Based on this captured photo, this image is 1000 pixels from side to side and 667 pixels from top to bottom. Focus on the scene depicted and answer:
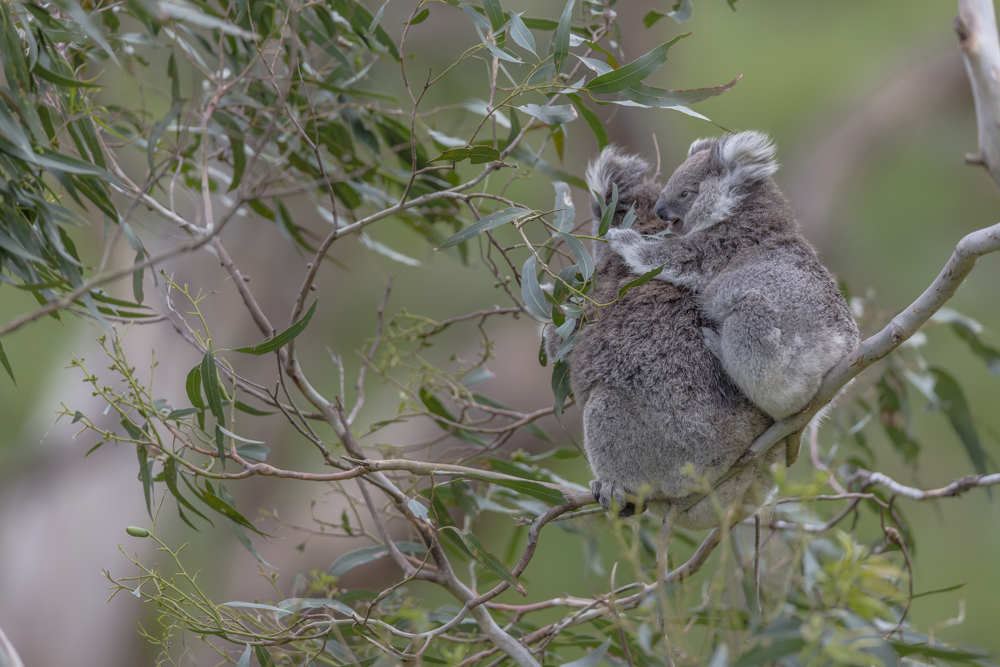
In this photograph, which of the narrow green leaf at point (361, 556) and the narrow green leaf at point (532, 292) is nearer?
the narrow green leaf at point (532, 292)

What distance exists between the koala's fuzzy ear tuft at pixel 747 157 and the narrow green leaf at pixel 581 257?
55 cm

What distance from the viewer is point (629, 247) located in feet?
5.51

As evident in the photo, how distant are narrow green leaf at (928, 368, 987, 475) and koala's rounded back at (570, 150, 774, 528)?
3.52 feet

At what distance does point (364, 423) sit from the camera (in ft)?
16.3

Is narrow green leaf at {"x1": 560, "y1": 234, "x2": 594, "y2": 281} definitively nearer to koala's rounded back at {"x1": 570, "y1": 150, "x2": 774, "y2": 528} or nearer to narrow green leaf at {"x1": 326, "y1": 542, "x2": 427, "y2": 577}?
koala's rounded back at {"x1": 570, "y1": 150, "x2": 774, "y2": 528}

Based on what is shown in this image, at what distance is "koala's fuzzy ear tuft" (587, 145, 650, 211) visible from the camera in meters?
1.92

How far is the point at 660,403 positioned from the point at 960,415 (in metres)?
1.34

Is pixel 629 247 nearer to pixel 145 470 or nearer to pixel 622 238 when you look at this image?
pixel 622 238

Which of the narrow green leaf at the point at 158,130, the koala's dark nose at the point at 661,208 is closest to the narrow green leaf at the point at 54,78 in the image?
the narrow green leaf at the point at 158,130

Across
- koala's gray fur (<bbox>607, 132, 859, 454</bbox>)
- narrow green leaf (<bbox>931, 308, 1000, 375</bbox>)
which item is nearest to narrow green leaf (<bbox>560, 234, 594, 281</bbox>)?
koala's gray fur (<bbox>607, 132, 859, 454</bbox>)

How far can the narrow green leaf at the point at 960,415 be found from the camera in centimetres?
226

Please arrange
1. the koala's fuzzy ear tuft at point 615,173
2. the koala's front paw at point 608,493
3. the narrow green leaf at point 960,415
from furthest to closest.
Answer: the narrow green leaf at point 960,415
the koala's fuzzy ear tuft at point 615,173
the koala's front paw at point 608,493

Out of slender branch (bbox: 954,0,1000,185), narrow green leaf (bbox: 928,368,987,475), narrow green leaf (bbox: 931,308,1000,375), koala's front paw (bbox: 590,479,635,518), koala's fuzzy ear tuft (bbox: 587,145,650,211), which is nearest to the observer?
koala's front paw (bbox: 590,479,635,518)

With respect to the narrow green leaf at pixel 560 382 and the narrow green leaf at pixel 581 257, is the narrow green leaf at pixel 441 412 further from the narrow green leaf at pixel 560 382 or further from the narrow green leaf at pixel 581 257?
the narrow green leaf at pixel 581 257
